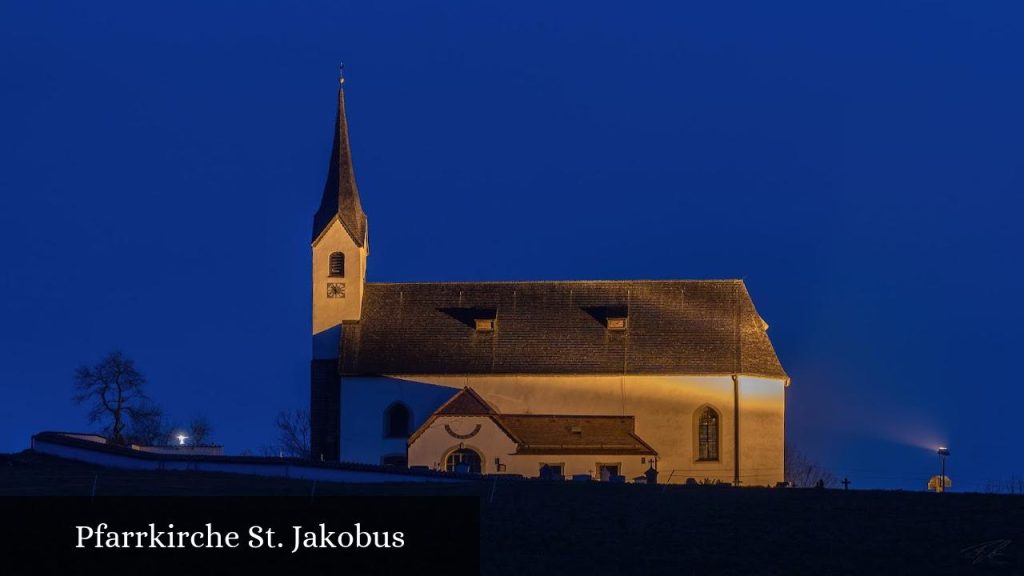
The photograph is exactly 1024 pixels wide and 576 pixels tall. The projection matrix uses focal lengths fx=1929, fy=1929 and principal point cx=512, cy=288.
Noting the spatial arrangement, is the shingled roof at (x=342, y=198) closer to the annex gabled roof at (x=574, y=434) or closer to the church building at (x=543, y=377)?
the church building at (x=543, y=377)

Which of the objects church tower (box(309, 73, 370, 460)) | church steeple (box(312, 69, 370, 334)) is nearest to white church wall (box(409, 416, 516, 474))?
church tower (box(309, 73, 370, 460))

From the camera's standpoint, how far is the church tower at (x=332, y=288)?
7425cm

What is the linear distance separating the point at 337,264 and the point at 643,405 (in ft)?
43.9

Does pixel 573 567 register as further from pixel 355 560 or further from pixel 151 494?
pixel 151 494

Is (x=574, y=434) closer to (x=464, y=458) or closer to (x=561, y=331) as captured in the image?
(x=464, y=458)

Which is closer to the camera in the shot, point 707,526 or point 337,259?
point 707,526

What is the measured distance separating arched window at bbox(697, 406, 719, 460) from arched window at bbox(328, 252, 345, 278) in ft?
49.7

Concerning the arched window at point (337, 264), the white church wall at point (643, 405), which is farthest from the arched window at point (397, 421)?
the arched window at point (337, 264)

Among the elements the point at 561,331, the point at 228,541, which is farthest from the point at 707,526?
the point at 561,331

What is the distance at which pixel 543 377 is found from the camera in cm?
7388

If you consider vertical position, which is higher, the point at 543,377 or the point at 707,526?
the point at 543,377

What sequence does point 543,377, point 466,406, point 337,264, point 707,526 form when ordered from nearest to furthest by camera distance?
1. point 707,526
2. point 466,406
3. point 543,377
4. point 337,264

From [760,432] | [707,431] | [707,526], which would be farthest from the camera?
[707,431]

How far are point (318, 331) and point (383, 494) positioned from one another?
96.1 feet
